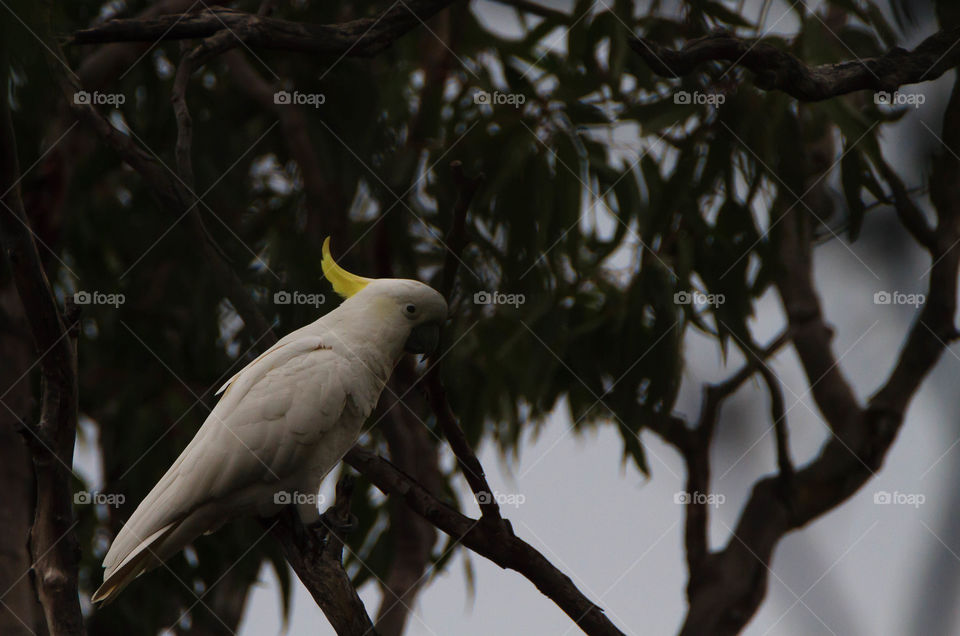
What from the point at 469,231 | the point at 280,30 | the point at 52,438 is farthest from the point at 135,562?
the point at 469,231

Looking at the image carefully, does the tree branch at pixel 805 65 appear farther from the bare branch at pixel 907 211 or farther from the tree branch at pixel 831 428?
the tree branch at pixel 831 428

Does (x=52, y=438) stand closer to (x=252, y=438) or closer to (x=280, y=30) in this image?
(x=252, y=438)

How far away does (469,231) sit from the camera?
3268 mm

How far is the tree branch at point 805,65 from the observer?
1.97 meters

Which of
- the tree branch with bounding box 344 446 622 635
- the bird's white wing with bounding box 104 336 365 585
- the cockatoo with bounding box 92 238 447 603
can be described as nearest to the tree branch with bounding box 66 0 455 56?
the cockatoo with bounding box 92 238 447 603

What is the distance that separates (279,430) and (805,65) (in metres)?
1.38

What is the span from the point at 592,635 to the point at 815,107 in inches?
77.9

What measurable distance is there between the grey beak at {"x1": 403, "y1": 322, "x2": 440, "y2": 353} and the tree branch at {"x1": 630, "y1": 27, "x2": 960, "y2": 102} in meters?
0.76

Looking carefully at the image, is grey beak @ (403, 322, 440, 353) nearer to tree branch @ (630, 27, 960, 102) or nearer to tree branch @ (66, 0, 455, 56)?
tree branch @ (66, 0, 455, 56)

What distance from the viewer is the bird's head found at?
7.20ft

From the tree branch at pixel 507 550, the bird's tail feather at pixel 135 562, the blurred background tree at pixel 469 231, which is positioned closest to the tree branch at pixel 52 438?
the bird's tail feather at pixel 135 562

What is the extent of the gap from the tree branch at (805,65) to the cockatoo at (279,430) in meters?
0.72

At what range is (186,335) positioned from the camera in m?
3.65

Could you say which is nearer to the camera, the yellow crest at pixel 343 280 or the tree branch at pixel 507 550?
the tree branch at pixel 507 550
